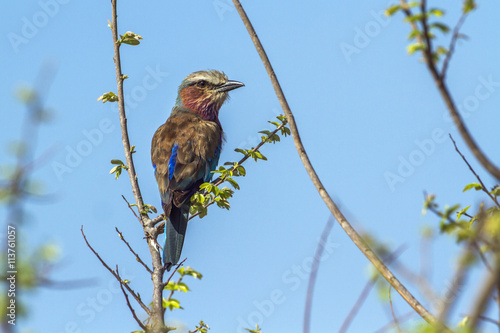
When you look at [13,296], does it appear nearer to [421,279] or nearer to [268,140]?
[421,279]

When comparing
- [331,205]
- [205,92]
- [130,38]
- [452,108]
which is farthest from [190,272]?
[205,92]

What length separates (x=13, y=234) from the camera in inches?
90.0

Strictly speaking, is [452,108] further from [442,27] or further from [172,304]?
[172,304]

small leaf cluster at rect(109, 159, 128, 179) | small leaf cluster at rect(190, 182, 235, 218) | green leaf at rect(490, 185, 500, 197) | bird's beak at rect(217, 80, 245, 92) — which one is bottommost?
green leaf at rect(490, 185, 500, 197)

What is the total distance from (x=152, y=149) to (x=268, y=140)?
70.0 inches

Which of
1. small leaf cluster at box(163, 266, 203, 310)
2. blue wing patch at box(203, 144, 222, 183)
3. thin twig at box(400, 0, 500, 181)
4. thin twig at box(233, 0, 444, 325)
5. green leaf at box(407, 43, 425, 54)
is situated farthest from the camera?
blue wing patch at box(203, 144, 222, 183)

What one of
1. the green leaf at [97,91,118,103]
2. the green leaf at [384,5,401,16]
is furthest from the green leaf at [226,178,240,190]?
the green leaf at [384,5,401,16]

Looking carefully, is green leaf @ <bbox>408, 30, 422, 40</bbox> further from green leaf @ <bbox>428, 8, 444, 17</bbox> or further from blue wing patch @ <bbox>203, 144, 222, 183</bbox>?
blue wing patch @ <bbox>203, 144, 222, 183</bbox>

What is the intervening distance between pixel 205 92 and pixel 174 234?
3.16 metres

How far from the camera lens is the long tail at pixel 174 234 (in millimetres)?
4523

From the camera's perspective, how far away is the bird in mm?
4988

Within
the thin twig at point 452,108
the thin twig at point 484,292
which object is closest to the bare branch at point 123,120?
the thin twig at point 452,108

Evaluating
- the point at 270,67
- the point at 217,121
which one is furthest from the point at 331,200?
the point at 217,121

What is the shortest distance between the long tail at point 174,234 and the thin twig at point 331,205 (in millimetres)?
2147
